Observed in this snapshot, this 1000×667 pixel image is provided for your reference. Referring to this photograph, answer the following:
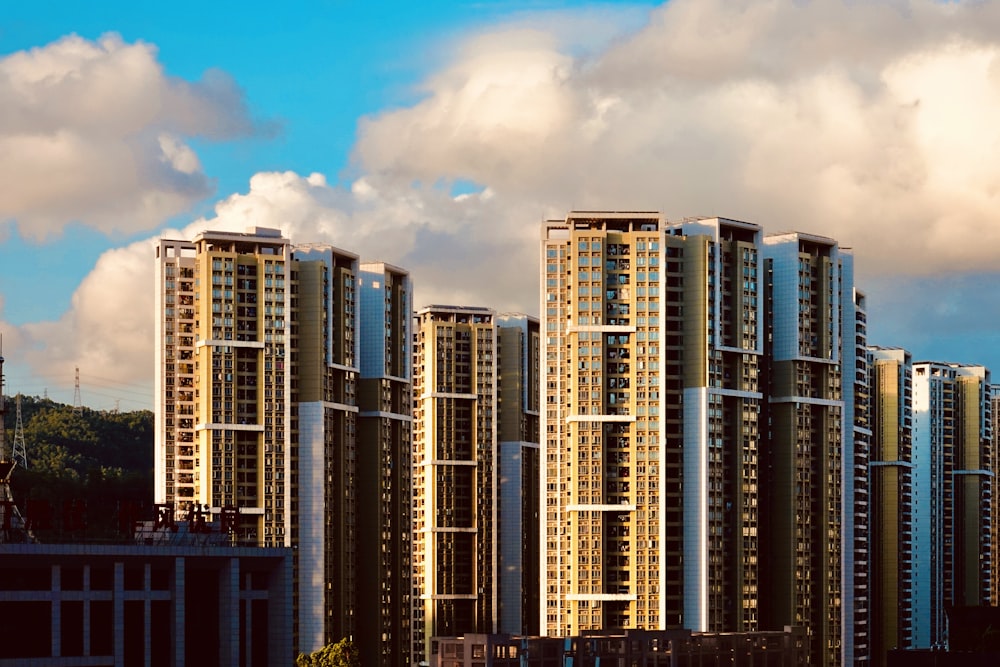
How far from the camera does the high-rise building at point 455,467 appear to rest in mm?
181875

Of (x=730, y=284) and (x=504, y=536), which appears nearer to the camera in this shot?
(x=730, y=284)

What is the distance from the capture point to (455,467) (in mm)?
183250

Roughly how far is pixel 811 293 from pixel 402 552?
40.6 metres

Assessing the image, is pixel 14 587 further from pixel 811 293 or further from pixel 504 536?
pixel 504 536

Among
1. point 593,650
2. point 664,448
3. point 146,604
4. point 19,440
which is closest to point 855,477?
point 664,448

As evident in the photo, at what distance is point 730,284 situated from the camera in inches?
5684

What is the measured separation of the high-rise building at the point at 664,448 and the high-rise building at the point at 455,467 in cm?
4051

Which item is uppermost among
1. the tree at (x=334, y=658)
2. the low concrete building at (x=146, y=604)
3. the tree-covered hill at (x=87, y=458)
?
the tree-covered hill at (x=87, y=458)

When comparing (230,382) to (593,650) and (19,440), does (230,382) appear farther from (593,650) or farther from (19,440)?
(19,440)

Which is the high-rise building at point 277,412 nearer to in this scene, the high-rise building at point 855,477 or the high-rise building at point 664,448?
the high-rise building at point 664,448

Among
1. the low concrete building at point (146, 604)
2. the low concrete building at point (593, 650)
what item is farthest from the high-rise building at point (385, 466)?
the low concrete building at point (146, 604)

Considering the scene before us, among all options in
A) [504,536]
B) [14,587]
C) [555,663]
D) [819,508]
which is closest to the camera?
[14,587]

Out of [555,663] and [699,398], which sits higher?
[699,398]

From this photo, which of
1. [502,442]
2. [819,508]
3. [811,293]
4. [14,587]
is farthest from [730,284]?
[14,587]
